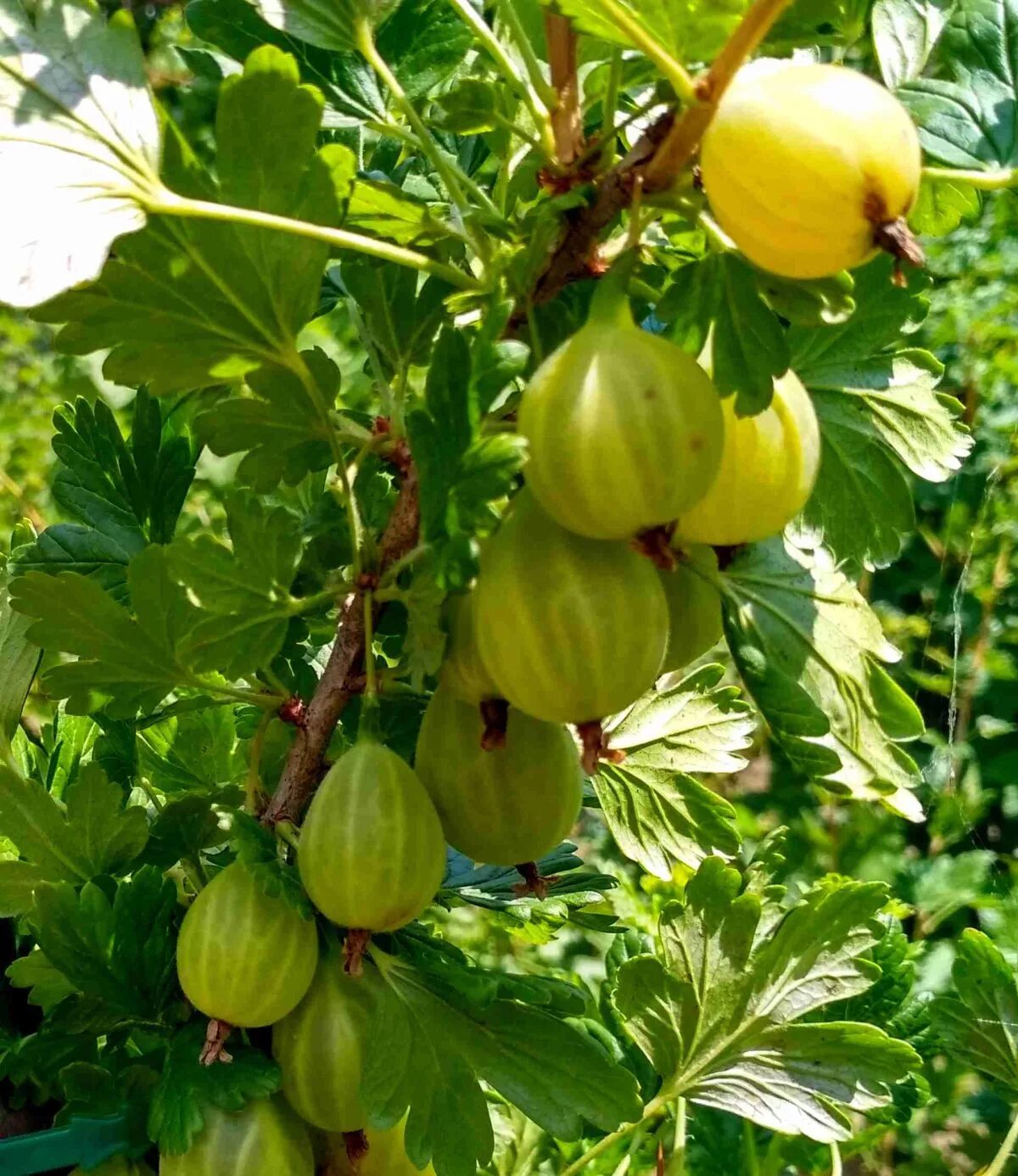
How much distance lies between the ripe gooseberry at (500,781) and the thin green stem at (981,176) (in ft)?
0.83

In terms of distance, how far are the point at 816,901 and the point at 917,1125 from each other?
97 cm

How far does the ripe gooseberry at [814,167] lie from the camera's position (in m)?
0.34

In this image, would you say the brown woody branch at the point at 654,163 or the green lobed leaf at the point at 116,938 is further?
the green lobed leaf at the point at 116,938

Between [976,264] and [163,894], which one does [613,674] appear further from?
[976,264]

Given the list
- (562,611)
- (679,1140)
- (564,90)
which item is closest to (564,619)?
(562,611)

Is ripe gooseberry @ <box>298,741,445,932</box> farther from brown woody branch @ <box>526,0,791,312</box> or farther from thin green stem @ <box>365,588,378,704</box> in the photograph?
brown woody branch @ <box>526,0,791,312</box>

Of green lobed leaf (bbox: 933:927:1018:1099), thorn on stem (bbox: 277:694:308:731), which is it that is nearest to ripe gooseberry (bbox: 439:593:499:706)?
thorn on stem (bbox: 277:694:308:731)

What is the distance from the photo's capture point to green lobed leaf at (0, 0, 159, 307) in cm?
37

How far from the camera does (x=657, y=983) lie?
619 mm

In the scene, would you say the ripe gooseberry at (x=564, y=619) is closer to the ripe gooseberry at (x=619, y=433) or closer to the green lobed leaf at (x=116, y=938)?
the ripe gooseberry at (x=619, y=433)

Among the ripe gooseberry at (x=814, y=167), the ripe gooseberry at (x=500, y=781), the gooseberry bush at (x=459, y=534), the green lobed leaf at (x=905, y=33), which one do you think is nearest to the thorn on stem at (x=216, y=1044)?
the gooseberry bush at (x=459, y=534)

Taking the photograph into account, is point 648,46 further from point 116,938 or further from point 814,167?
point 116,938

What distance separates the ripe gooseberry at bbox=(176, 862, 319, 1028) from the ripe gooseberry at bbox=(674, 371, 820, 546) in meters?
0.21

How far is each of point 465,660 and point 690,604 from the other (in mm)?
94
